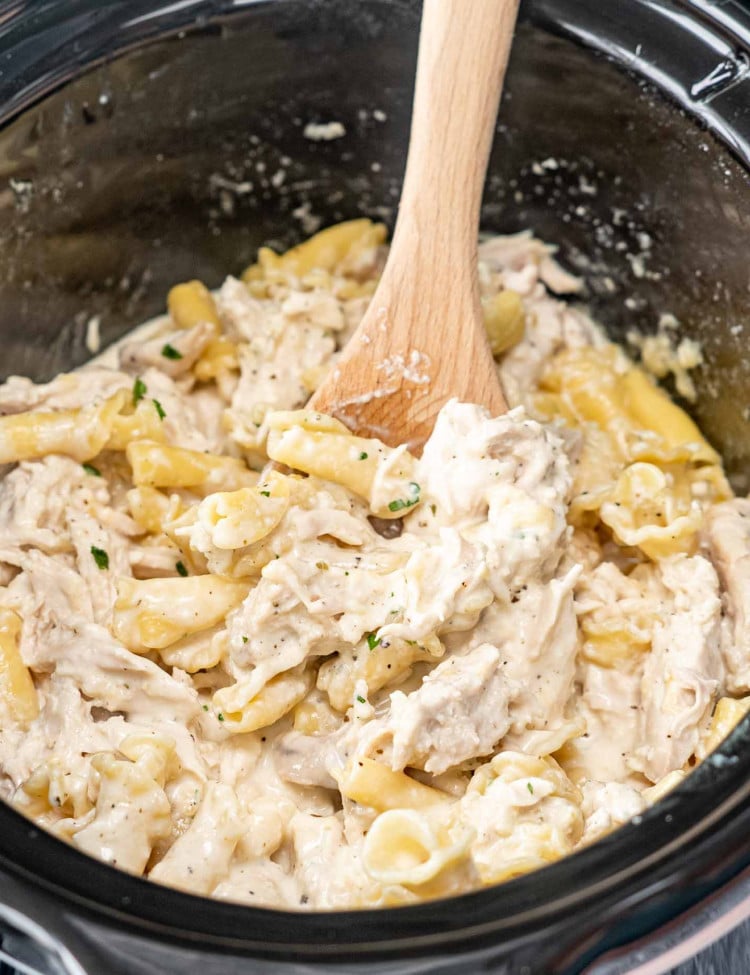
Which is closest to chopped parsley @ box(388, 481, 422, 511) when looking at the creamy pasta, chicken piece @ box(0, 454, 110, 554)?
the creamy pasta

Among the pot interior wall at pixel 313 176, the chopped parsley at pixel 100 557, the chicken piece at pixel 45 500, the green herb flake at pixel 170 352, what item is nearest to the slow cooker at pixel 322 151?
the pot interior wall at pixel 313 176

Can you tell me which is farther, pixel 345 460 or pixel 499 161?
pixel 499 161

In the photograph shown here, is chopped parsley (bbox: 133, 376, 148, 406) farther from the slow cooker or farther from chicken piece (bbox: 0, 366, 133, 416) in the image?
the slow cooker

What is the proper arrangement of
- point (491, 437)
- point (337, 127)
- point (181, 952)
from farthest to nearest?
point (337, 127) < point (491, 437) < point (181, 952)

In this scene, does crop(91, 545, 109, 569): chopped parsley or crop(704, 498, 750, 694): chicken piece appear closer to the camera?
crop(704, 498, 750, 694): chicken piece

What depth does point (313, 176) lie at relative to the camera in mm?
2762

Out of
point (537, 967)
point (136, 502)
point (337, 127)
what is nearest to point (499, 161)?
point (337, 127)

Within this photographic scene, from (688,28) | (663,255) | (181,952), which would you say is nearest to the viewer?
(181,952)

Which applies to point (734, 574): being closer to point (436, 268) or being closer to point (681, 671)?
point (681, 671)

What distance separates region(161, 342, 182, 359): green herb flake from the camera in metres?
2.58

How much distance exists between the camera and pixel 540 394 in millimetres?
2650

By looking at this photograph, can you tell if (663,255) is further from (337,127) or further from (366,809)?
(366,809)

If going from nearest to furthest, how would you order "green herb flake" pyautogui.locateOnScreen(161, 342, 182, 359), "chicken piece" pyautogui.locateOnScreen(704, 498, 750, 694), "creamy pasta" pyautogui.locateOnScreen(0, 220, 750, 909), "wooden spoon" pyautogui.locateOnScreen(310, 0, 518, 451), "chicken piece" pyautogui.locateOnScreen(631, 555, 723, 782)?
"creamy pasta" pyautogui.locateOnScreen(0, 220, 750, 909), "chicken piece" pyautogui.locateOnScreen(631, 555, 723, 782), "chicken piece" pyautogui.locateOnScreen(704, 498, 750, 694), "wooden spoon" pyautogui.locateOnScreen(310, 0, 518, 451), "green herb flake" pyautogui.locateOnScreen(161, 342, 182, 359)

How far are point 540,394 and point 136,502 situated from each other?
96 centimetres
